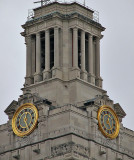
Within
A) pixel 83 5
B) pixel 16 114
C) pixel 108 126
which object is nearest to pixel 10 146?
pixel 16 114

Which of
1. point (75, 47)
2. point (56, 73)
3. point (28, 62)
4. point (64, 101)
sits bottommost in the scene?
point (64, 101)

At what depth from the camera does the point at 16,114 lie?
11225 cm

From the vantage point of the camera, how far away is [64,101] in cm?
11219

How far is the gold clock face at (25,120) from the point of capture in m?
110

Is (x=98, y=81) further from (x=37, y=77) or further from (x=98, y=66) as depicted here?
(x=37, y=77)

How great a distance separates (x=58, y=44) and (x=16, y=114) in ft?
28.8

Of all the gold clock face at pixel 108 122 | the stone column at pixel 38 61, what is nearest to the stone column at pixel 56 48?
the stone column at pixel 38 61

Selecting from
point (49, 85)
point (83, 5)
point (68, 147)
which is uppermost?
point (83, 5)

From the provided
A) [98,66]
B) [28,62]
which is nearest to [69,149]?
[98,66]

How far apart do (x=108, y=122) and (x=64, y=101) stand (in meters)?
5.04

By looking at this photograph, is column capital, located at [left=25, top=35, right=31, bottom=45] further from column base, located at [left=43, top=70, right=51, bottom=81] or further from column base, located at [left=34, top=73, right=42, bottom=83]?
column base, located at [left=43, top=70, right=51, bottom=81]

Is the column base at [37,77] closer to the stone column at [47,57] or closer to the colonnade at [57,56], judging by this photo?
the colonnade at [57,56]

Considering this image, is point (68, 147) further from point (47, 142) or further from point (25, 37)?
point (25, 37)

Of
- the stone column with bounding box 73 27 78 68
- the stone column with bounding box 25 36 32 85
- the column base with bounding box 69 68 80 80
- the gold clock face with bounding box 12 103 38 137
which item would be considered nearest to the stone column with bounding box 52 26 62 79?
the column base with bounding box 69 68 80 80
